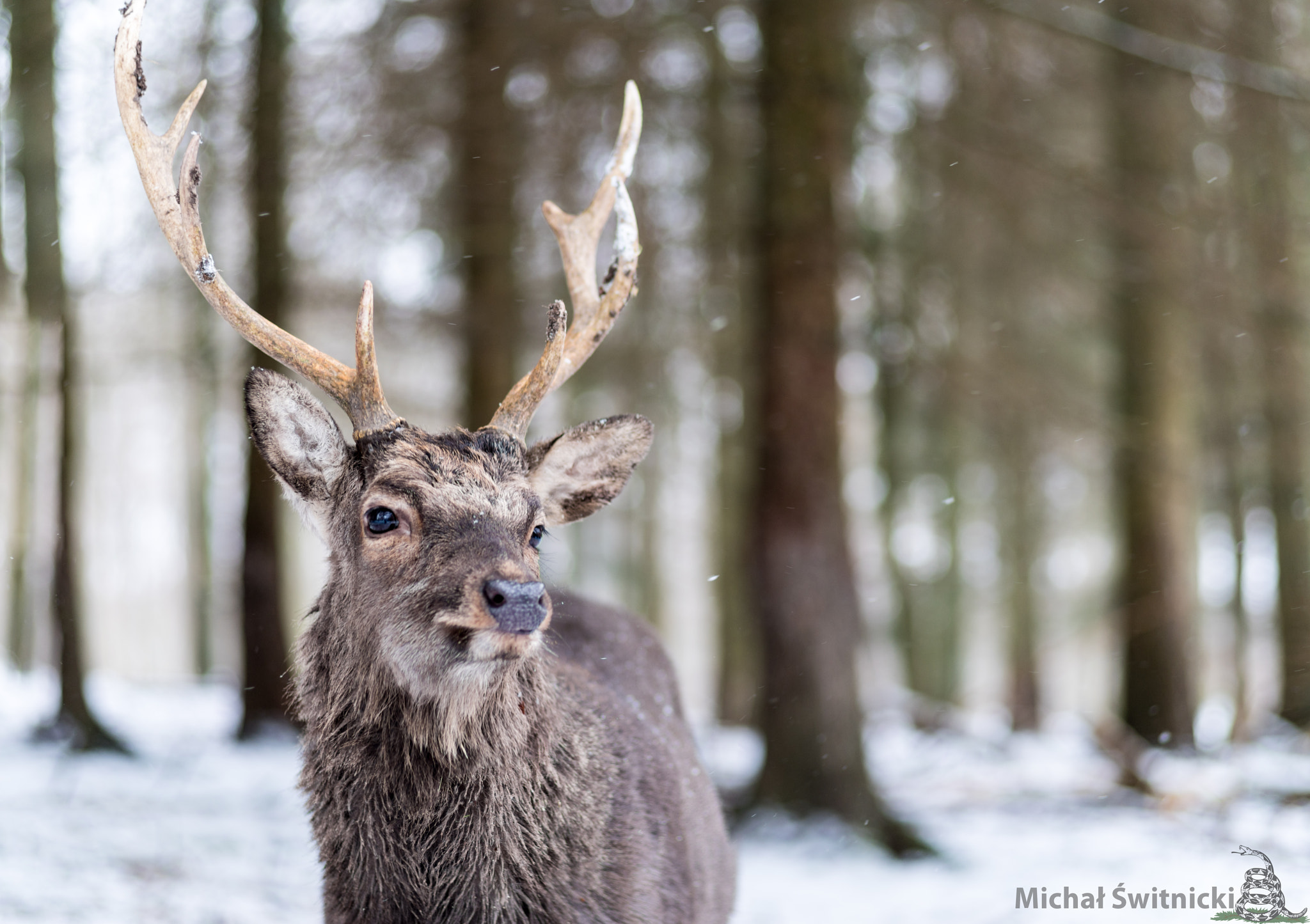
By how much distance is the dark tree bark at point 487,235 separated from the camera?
27.9 feet

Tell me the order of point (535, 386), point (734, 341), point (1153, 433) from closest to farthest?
point (535, 386) → point (1153, 433) → point (734, 341)

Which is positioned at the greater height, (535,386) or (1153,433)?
(535,386)

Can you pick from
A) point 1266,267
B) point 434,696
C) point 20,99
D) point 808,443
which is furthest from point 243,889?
point 1266,267

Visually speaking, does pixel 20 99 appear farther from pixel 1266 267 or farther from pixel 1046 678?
pixel 1046 678

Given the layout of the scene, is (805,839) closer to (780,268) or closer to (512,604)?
(780,268)

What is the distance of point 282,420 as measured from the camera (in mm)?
3604

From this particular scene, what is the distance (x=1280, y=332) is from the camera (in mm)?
9008

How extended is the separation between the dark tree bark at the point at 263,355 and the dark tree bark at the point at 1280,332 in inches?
285

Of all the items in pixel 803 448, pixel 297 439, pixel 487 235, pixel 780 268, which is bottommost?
pixel 803 448

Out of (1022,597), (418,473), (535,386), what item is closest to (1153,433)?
(1022,597)

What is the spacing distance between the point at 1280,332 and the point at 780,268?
478 centimetres
